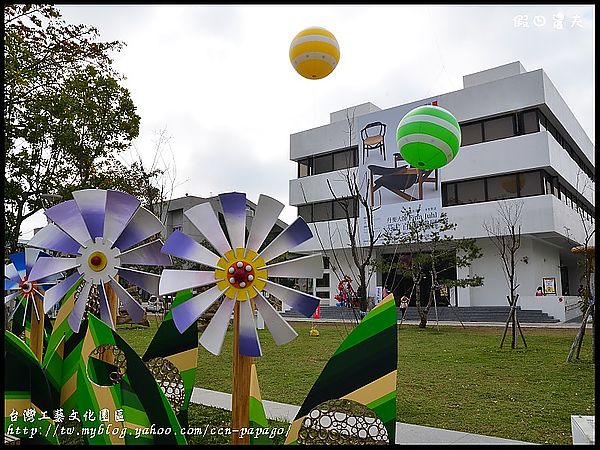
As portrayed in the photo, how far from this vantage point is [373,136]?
1033 inches

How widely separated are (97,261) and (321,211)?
79.1 ft

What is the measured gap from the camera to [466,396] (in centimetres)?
685

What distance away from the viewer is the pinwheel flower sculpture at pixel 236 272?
3.81m

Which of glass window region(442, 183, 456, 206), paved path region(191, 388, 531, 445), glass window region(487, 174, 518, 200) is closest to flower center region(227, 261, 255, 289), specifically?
paved path region(191, 388, 531, 445)

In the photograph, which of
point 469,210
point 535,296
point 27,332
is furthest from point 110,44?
A: point 535,296

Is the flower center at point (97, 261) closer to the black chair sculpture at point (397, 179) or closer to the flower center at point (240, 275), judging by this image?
the flower center at point (240, 275)

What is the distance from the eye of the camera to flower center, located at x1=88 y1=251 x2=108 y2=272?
4941 millimetres

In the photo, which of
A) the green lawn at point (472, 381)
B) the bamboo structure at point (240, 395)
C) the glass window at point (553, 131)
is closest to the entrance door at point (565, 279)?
the glass window at point (553, 131)

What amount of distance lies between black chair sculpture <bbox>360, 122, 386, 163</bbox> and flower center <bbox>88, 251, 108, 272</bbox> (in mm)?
21829

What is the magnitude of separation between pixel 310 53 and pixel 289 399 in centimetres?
434

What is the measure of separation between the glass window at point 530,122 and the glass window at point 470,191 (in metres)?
2.79

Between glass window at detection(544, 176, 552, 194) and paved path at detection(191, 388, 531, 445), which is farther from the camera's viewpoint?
glass window at detection(544, 176, 552, 194)

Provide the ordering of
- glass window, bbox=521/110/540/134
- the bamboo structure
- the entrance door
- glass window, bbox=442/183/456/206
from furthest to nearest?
the entrance door → glass window, bbox=442/183/456/206 → glass window, bbox=521/110/540/134 → the bamboo structure

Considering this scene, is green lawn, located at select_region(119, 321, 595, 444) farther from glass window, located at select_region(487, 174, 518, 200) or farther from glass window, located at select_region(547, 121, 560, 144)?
glass window, located at select_region(547, 121, 560, 144)
